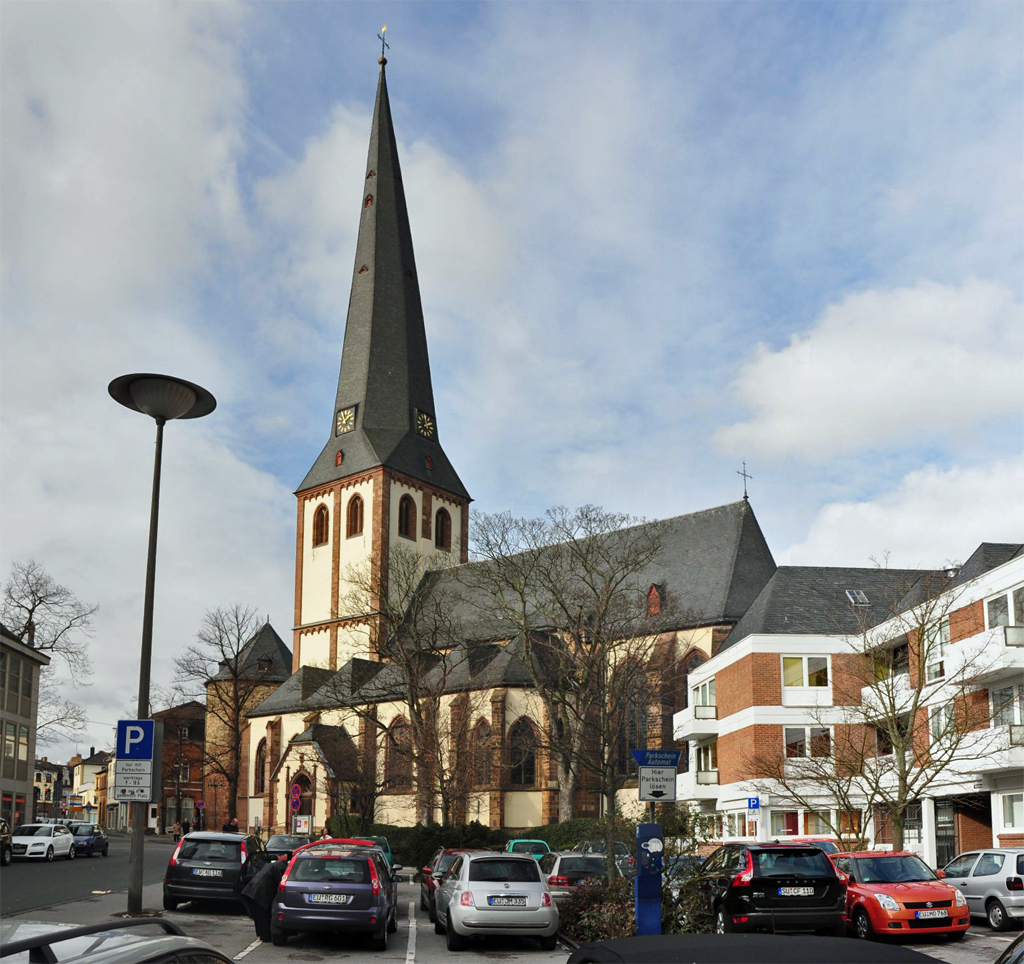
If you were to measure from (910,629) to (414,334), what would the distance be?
48.6m

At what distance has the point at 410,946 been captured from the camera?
17.4 m

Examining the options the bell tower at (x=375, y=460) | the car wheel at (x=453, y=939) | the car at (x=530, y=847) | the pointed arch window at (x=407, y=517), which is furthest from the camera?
Result: the pointed arch window at (x=407, y=517)

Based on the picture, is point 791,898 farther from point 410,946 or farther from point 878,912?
point 410,946

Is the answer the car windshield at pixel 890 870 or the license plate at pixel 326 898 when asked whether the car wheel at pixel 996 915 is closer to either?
the car windshield at pixel 890 870

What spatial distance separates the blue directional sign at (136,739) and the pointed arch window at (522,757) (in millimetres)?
41154

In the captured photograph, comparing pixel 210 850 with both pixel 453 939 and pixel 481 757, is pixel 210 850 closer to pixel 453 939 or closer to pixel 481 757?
pixel 453 939

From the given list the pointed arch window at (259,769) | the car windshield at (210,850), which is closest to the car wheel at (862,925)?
the car windshield at (210,850)

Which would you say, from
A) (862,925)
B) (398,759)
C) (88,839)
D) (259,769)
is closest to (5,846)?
(88,839)

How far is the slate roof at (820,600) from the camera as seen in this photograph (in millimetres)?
42750

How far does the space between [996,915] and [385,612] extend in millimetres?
39742

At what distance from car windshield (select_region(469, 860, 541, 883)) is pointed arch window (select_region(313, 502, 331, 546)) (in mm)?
58605

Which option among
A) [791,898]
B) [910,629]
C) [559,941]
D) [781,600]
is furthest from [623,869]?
[781,600]

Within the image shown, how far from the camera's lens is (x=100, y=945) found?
3.40 metres

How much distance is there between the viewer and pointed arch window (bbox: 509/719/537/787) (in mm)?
57438
